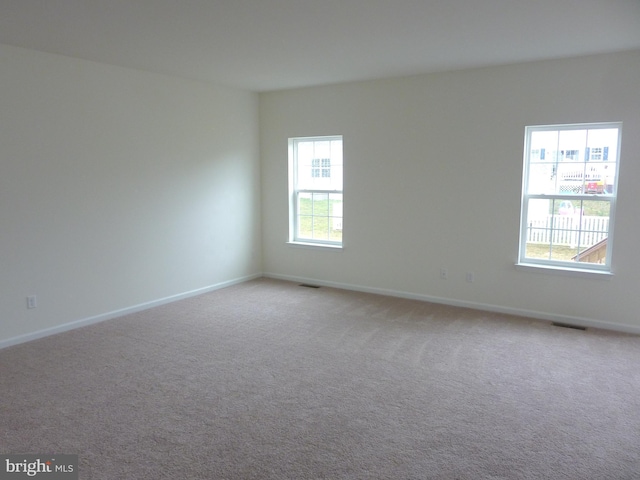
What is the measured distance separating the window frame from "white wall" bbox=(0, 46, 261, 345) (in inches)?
24.2

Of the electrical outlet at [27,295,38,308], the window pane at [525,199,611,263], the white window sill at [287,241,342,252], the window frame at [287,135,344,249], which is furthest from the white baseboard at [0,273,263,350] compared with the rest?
the window pane at [525,199,611,263]

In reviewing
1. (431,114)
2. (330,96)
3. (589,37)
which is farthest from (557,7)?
(330,96)


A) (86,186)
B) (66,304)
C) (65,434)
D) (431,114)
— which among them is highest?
(431,114)

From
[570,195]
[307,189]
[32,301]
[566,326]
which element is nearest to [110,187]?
[32,301]

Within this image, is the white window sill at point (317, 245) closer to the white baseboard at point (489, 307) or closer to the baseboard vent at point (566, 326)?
the white baseboard at point (489, 307)

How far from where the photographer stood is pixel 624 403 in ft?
9.94

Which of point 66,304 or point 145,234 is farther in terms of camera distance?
point 145,234

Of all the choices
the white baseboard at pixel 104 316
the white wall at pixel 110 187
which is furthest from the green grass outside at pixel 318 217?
the white baseboard at pixel 104 316

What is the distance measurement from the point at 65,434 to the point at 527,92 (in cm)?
Answer: 475

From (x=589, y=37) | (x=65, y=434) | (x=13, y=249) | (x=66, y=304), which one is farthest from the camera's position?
(x=66, y=304)

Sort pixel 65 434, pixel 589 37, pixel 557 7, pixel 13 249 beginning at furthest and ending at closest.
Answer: pixel 13 249
pixel 589 37
pixel 557 7
pixel 65 434

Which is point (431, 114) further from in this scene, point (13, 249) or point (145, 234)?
point (13, 249)

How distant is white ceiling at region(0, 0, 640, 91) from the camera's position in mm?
2996

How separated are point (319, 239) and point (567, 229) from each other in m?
3.01
